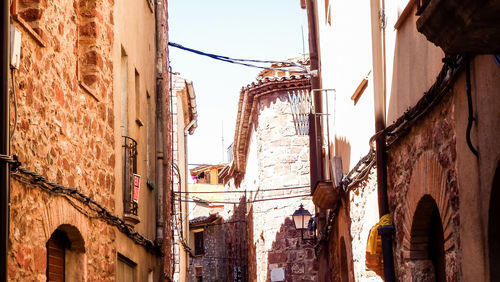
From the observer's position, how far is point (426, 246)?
26.7ft

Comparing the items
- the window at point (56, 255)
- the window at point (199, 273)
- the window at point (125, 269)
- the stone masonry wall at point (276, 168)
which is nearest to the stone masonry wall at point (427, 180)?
the window at point (56, 255)

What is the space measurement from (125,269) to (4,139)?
5.83m

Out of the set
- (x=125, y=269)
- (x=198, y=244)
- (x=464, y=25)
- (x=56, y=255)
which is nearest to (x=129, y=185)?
Answer: (x=125, y=269)

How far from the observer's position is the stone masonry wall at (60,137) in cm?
714

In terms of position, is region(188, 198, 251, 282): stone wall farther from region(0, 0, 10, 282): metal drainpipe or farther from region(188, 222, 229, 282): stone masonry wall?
region(0, 0, 10, 282): metal drainpipe

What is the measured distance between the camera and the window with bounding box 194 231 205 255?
4797 centimetres

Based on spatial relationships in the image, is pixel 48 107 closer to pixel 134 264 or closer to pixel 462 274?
pixel 462 274

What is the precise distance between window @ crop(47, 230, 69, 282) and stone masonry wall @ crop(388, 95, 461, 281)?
10.9 feet

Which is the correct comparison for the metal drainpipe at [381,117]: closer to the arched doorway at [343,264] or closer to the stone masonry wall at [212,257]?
the arched doorway at [343,264]

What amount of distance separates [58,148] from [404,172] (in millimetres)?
3228

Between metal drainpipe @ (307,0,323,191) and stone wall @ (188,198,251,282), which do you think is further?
stone wall @ (188,198,251,282)

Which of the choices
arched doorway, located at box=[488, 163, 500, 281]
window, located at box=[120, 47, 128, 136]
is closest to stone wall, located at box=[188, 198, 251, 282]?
window, located at box=[120, 47, 128, 136]

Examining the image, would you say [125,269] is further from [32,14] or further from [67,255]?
[32,14]

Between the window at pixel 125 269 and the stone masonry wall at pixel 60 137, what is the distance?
661mm
